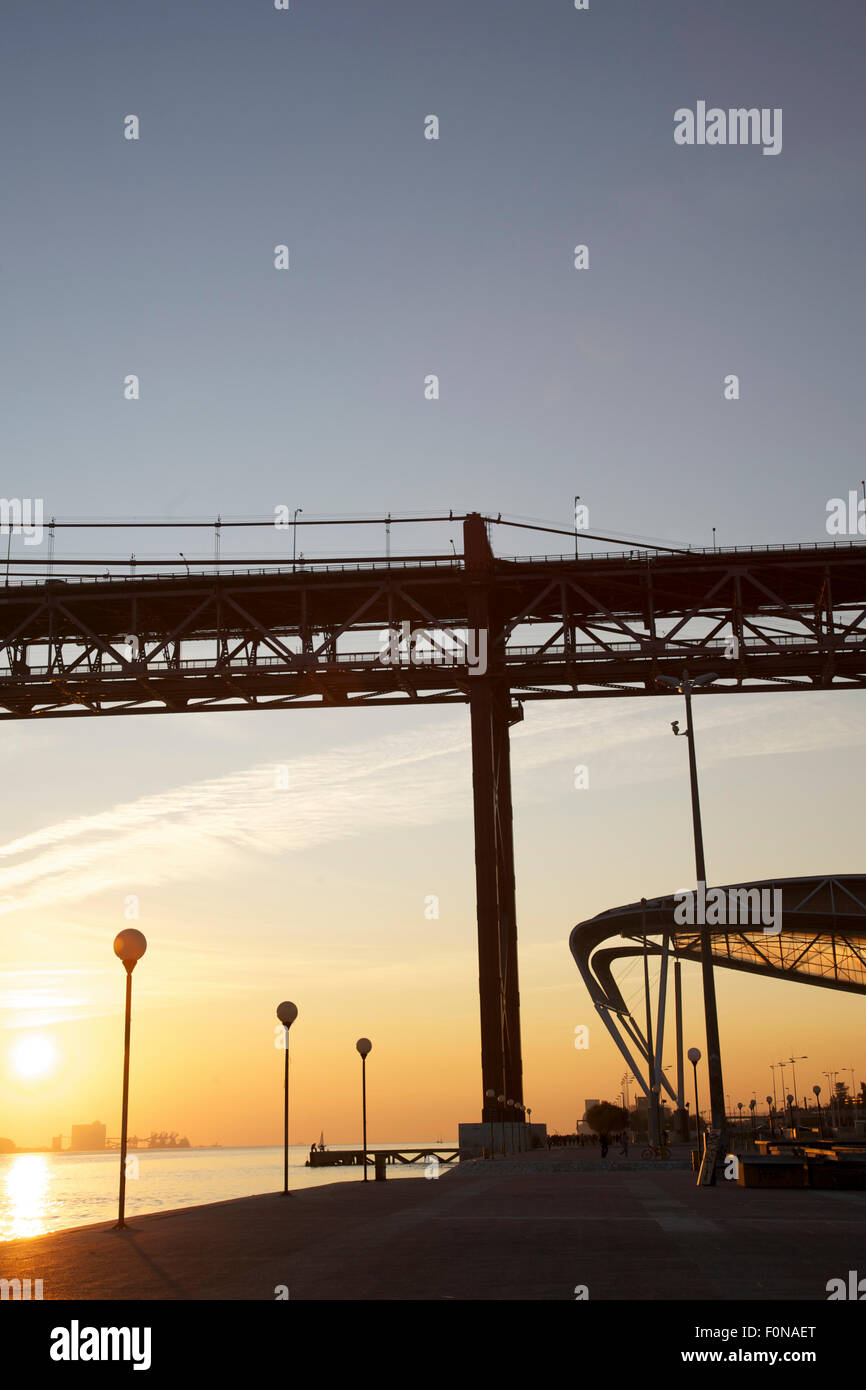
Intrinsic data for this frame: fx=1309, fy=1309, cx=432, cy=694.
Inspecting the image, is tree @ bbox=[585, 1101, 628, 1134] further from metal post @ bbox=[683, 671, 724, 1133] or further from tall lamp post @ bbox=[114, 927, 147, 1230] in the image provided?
tall lamp post @ bbox=[114, 927, 147, 1230]

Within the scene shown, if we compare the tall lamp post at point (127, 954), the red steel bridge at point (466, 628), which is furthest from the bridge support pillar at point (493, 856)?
the tall lamp post at point (127, 954)

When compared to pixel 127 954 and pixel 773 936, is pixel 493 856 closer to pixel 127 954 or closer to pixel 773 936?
pixel 773 936

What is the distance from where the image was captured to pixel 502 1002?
178ft

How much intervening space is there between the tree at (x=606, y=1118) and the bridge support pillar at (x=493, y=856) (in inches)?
2483

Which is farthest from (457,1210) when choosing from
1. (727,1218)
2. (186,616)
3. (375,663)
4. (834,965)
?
(834,965)

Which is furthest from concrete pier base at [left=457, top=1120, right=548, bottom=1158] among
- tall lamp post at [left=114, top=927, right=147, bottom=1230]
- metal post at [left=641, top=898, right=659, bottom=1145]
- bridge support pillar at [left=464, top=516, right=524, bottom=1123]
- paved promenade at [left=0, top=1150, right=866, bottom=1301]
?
tall lamp post at [left=114, top=927, right=147, bottom=1230]

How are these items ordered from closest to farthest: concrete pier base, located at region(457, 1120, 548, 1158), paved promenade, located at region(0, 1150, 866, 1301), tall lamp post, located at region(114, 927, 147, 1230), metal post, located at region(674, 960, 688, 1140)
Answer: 1. paved promenade, located at region(0, 1150, 866, 1301)
2. tall lamp post, located at region(114, 927, 147, 1230)
3. concrete pier base, located at region(457, 1120, 548, 1158)
4. metal post, located at region(674, 960, 688, 1140)

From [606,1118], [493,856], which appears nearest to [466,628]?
[493,856]

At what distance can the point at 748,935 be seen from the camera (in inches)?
2756

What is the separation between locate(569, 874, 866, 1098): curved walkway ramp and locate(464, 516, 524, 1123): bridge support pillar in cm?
697

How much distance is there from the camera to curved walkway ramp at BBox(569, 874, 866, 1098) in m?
61.2

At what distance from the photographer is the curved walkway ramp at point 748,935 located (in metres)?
61.2
